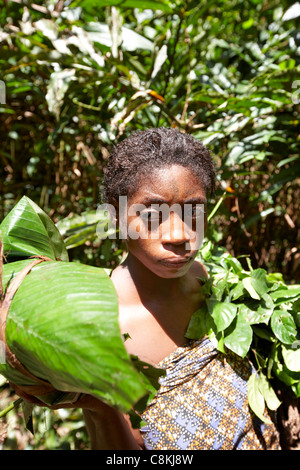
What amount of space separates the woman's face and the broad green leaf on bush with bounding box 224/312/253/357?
185mm

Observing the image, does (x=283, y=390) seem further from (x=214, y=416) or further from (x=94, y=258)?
(x=94, y=258)

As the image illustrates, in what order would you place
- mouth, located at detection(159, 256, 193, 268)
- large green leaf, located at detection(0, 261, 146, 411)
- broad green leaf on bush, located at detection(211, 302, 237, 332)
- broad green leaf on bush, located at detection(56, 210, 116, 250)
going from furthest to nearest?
1. broad green leaf on bush, located at detection(56, 210, 116, 250)
2. broad green leaf on bush, located at detection(211, 302, 237, 332)
3. mouth, located at detection(159, 256, 193, 268)
4. large green leaf, located at detection(0, 261, 146, 411)

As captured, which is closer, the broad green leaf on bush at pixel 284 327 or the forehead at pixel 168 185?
the forehead at pixel 168 185

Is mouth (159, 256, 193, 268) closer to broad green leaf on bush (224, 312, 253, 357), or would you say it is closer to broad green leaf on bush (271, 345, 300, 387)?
broad green leaf on bush (224, 312, 253, 357)

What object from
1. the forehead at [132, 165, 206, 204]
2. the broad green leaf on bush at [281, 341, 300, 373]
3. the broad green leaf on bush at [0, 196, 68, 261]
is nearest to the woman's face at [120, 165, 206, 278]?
the forehead at [132, 165, 206, 204]

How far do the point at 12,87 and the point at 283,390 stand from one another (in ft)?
3.86

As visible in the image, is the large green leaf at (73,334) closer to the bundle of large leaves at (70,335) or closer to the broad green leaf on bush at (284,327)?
the bundle of large leaves at (70,335)

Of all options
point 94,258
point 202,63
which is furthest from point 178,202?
point 202,63

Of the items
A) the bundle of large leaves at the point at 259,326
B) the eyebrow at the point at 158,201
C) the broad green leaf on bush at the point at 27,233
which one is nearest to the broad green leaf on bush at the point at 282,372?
the bundle of large leaves at the point at 259,326

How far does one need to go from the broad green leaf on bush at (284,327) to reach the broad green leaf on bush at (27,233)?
1.42ft

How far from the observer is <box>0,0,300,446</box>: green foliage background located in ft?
3.43

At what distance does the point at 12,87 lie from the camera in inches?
49.8

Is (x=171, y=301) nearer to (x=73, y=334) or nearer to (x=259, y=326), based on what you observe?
(x=259, y=326)

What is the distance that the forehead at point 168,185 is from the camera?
61cm
